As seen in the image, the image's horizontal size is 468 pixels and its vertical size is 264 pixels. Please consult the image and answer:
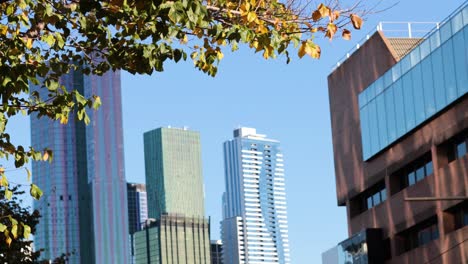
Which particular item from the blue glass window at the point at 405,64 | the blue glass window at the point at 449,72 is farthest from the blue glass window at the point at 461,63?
the blue glass window at the point at 405,64

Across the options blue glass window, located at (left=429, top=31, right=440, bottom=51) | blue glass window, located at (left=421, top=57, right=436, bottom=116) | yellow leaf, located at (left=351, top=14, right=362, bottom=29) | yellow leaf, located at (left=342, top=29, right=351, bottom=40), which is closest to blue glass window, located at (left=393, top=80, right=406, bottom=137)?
blue glass window, located at (left=421, top=57, right=436, bottom=116)

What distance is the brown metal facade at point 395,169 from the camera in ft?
242

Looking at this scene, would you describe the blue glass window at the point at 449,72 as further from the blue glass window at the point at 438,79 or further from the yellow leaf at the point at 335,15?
the yellow leaf at the point at 335,15

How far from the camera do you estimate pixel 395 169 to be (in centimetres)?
8231

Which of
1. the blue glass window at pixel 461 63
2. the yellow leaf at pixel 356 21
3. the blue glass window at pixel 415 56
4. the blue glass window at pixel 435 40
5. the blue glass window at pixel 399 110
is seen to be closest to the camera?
the yellow leaf at pixel 356 21

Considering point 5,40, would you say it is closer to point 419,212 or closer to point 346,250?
point 419,212

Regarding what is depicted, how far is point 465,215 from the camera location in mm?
74000

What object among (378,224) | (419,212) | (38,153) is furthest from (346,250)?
(38,153)

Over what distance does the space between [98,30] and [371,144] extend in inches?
2625

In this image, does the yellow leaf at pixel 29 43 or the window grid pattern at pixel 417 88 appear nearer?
the yellow leaf at pixel 29 43

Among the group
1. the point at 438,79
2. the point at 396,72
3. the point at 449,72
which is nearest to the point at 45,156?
the point at 449,72

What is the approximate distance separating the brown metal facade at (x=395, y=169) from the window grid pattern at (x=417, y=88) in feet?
2.05

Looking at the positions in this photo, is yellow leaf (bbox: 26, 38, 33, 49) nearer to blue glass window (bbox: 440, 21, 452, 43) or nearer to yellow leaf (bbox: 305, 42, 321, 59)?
yellow leaf (bbox: 305, 42, 321, 59)

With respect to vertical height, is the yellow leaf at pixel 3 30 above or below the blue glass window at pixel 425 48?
below
